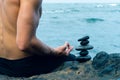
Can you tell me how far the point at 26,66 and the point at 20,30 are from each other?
16.5 inches

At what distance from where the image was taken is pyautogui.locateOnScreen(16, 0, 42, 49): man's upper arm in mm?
3732

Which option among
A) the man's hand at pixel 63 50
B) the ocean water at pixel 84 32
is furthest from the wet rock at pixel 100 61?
the ocean water at pixel 84 32

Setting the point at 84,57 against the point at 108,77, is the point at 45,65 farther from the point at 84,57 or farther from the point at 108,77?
the point at 108,77

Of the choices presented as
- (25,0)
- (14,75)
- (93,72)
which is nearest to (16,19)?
(25,0)

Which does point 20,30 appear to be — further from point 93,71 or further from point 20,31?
point 93,71

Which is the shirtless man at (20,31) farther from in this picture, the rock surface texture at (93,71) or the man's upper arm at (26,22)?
the rock surface texture at (93,71)

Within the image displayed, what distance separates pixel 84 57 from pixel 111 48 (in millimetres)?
8200

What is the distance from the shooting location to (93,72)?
3873 mm

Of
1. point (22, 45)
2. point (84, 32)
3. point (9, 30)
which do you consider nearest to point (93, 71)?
point (22, 45)

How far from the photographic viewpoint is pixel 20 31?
3734 millimetres

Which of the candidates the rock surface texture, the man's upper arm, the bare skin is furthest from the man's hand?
the man's upper arm

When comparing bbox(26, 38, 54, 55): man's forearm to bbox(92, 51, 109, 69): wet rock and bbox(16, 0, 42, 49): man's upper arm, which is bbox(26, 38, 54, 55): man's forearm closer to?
bbox(16, 0, 42, 49): man's upper arm

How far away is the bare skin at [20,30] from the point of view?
3.74 meters

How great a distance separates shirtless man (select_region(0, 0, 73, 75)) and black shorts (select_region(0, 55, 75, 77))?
0.13 ft
